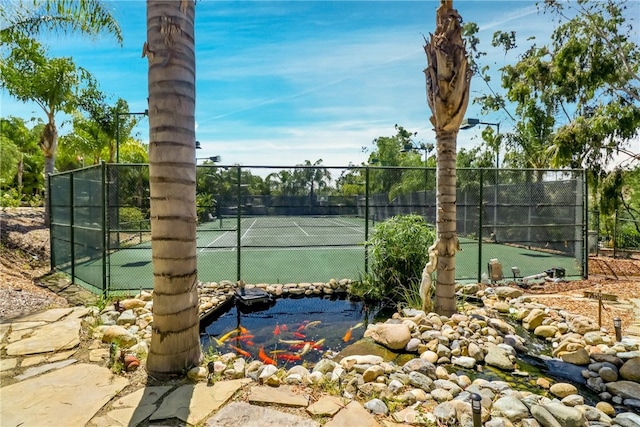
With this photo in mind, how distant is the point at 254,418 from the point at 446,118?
364 cm

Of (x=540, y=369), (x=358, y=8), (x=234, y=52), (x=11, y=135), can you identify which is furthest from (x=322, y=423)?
(x=11, y=135)

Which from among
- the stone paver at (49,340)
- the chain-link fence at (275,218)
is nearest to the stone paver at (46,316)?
the stone paver at (49,340)

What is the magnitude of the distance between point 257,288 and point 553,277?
5538mm

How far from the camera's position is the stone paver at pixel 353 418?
2055mm

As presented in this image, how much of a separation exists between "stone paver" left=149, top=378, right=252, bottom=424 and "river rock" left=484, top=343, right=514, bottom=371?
226 cm

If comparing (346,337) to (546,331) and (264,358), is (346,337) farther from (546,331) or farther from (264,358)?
(546,331)

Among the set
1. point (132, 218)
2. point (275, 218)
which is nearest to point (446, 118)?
point (275, 218)

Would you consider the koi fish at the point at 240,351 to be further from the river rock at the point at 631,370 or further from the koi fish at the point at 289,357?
the river rock at the point at 631,370

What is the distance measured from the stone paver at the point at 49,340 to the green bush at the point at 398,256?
386 cm

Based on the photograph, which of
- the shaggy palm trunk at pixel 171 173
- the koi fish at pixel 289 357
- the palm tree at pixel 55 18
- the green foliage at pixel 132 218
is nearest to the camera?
the shaggy palm trunk at pixel 171 173

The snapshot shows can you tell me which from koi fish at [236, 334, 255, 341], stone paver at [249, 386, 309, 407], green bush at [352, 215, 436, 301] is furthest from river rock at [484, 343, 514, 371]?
koi fish at [236, 334, 255, 341]

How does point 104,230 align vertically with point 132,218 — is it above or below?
below

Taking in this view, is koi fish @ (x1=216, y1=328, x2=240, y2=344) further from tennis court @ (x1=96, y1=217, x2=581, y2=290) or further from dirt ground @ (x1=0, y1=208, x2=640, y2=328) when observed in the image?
dirt ground @ (x1=0, y1=208, x2=640, y2=328)

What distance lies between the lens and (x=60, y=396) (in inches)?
90.7
